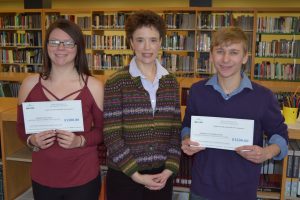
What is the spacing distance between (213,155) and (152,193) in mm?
367

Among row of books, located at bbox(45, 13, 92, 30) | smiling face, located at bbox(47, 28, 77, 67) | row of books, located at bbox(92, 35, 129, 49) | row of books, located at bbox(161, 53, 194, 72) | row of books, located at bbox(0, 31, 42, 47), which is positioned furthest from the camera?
row of books, located at bbox(0, 31, 42, 47)

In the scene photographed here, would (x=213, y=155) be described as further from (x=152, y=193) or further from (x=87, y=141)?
(x=87, y=141)

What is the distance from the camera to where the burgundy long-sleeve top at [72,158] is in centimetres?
162

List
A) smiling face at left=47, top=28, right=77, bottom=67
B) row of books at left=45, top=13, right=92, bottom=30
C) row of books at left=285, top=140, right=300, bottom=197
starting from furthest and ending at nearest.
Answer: row of books at left=45, top=13, right=92, bottom=30
row of books at left=285, top=140, right=300, bottom=197
smiling face at left=47, top=28, right=77, bottom=67

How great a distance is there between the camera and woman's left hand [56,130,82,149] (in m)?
1.58

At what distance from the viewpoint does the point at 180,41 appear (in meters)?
6.73

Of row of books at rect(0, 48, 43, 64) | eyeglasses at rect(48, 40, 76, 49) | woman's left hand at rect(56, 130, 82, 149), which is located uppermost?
eyeglasses at rect(48, 40, 76, 49)

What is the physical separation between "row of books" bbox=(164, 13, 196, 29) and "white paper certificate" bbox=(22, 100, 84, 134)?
5.38 m

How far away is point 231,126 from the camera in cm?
151

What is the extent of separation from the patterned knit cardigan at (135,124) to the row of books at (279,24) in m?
5.42

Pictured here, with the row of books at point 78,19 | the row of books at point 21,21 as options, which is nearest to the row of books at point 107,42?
the row of books at point 78,19

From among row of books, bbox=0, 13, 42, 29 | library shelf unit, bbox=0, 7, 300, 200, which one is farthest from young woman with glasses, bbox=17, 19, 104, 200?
row of books, bbox=0, 13, 42, 29

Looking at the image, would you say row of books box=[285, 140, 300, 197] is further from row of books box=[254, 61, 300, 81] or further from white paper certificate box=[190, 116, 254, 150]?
row of books box=[254, 61, 300, 81]

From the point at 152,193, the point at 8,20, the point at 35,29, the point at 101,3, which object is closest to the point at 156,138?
the point at 152,193
